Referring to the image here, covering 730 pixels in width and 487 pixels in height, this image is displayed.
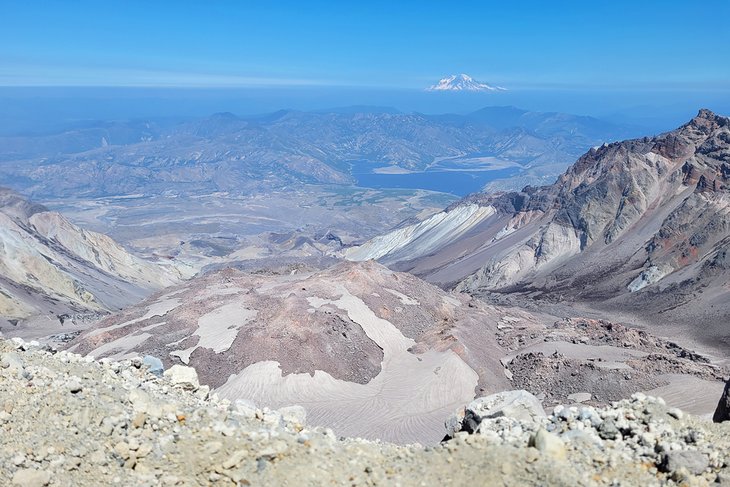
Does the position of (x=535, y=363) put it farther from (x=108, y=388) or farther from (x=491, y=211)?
(x=491, y=211)

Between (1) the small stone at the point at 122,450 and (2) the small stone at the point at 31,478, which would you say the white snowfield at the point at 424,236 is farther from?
(2) the small stone at the point at 31,478

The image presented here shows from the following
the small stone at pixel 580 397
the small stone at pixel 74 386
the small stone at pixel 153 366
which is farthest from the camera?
Result: the small stone at pixel 580 397

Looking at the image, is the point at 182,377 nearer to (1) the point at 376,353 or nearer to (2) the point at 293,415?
(2) the point at 293,415

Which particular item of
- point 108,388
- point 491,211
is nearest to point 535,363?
point 108,388

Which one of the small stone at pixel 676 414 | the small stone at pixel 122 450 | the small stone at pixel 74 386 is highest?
the small stone at pixel 74 386

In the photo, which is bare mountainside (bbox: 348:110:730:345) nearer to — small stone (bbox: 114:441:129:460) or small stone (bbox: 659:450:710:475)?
small stone (bbox: 659:450:710:475)

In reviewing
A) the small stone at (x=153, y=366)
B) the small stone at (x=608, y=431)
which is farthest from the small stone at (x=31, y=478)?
the small stone at (x=608, y=431)

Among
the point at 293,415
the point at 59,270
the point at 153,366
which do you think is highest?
the point at 153,366

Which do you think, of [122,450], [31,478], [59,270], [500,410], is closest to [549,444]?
[500,410]
